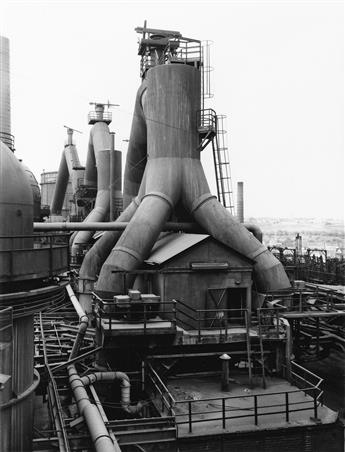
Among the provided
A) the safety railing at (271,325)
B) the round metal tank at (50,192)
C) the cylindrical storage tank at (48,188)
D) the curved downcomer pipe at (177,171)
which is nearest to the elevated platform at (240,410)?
the safety railing at (271,325)

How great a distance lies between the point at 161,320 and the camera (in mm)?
16922

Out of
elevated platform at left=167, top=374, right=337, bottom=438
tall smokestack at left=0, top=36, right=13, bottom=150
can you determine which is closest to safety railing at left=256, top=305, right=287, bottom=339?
elevated platform at left=167, top=374, right=337, bottom=438

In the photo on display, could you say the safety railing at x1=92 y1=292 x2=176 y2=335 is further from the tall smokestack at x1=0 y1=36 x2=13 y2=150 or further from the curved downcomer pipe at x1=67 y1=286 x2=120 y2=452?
the tall smokestack at x1=0 y1=36 x2=13 y2=150

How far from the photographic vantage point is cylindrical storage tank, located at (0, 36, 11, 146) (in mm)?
11984

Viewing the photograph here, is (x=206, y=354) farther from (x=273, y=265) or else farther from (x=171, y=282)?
(x=273, y=265)

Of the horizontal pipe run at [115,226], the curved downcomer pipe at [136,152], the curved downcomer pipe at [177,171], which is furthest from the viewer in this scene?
the curved downcomer pipe at [136,152]

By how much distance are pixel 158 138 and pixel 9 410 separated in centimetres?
1496

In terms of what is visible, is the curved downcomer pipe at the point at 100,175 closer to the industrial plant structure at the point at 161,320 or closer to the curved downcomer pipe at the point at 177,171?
the industrial plant structure at the point at 161,320

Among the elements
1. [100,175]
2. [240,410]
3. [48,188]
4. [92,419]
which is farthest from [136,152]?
[48,188]

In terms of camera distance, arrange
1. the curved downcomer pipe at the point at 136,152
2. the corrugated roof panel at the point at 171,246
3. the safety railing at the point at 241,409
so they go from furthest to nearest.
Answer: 1. the curved downcomer pipe at the point at 136,152
2. the corrugated roof panel at the point at 171,246
3. the safety railing at the point at 241,409

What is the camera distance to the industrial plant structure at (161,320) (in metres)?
10.7

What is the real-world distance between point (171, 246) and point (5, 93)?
975 centimetres

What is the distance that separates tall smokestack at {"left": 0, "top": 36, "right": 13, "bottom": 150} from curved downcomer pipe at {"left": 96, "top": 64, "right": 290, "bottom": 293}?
910 cm

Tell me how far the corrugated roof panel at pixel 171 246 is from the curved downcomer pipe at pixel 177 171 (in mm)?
653
